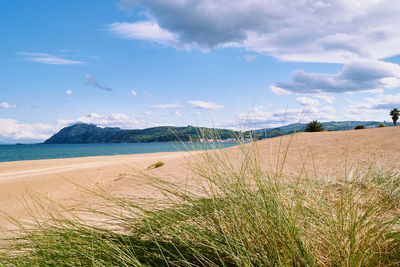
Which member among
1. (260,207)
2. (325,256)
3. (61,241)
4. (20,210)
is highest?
(260,207)

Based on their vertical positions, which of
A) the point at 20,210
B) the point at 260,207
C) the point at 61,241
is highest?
the point at 260,207

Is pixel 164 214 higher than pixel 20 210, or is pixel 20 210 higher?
pixel 164 214

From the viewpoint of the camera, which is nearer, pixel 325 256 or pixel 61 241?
pixel 325 256

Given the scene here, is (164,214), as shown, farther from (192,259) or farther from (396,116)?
(396,116)

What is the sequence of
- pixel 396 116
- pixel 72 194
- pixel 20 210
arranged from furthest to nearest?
pixel 396 116 → pixel 72 194 → pixel 20 210

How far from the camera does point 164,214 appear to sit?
188 centimetres

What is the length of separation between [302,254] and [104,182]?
9.15 meters

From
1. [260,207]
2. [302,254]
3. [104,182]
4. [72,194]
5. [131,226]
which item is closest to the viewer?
[302,254]

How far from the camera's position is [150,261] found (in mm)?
1647

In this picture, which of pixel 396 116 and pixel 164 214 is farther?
pixel 396 116

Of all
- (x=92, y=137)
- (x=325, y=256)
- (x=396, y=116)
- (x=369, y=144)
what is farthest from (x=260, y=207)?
(x=92, y=137)

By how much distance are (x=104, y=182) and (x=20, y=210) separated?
3216mm

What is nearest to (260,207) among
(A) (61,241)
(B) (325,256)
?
(B) (325,256)

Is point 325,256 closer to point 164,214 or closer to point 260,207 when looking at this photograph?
point 260,207
